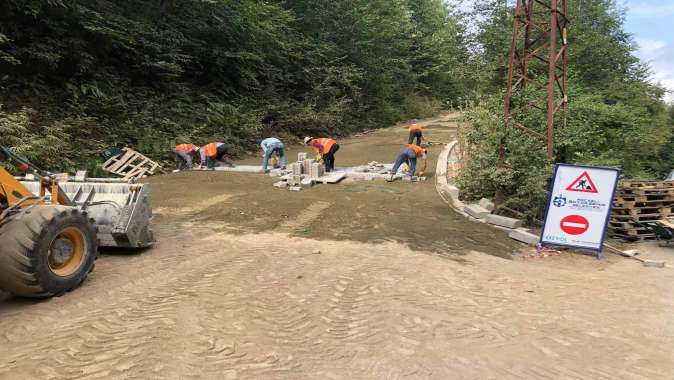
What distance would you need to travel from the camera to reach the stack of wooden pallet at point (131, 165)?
13.1 metres

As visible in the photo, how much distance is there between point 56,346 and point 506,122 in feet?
27.7

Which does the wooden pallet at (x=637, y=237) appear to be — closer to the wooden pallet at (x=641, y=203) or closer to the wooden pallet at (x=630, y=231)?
the wooden pallet at (x=630, y=231)

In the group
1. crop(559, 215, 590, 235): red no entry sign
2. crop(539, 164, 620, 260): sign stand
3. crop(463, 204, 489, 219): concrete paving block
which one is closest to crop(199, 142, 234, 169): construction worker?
crop(463, 204, 489, 219): concrete paving block

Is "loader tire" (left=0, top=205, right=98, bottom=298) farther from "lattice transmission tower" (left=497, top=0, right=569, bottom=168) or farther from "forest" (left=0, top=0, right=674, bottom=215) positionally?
"lattice transmission tower" (left=497, top=0, right=569, bottom=168)

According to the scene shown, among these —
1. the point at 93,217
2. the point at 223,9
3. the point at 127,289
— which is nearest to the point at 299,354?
the point at 127,289

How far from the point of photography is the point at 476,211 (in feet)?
29.9

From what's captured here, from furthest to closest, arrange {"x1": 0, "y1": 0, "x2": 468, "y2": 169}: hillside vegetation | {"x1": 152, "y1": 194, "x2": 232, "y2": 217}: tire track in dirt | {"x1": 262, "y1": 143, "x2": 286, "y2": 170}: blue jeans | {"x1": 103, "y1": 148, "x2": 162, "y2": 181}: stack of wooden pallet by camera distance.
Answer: {"x1": 262, "y1": 143, "x2": 286, "y2": 170}: blue jeans, {"x1": 0, "y1": 0, "x2": 468, "y2": 169}: hillside vegetation, {"x1": 103, "y1": 148, "x2": 162, "y2": 181}: stack of wooden pallet, {"x1": 152, "y1": 194, "x2": 232, "y2": 217}: tire track in dirt

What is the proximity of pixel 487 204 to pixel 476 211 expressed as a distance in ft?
1.83

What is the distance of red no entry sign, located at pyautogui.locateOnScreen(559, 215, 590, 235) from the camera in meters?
7.31

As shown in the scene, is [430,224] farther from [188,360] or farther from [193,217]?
[188,360]

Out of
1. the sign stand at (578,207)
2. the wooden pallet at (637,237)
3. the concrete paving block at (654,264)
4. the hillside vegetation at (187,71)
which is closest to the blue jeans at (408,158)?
the wooden pallet at (637,237)

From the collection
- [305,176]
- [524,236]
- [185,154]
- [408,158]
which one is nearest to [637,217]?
[524,236]

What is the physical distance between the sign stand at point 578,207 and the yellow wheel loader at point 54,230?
6.64 meters

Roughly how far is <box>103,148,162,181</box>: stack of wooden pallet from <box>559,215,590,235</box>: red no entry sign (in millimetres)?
11482
